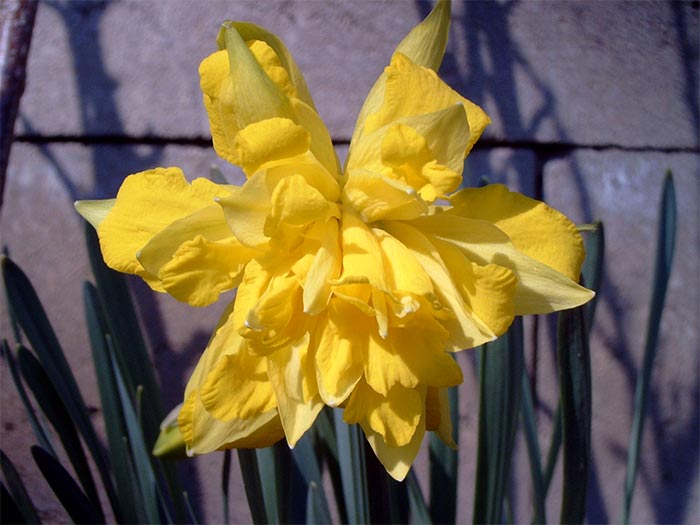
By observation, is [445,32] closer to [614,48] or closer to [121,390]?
[121,390]

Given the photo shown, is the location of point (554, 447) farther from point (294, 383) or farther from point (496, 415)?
point (294, 383)

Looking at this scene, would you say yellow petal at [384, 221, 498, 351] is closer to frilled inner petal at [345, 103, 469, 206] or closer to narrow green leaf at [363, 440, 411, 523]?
frilled inner petal at [345, 103, 469, 206]

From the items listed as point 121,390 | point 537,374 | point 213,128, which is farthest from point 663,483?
point 213,128

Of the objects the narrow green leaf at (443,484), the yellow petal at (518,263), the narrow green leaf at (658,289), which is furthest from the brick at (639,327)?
the yellow petal at (518,263)

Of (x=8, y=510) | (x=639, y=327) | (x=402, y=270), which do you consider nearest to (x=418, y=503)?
(x=402, y=270)

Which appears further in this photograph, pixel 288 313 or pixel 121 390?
pixel 121 390

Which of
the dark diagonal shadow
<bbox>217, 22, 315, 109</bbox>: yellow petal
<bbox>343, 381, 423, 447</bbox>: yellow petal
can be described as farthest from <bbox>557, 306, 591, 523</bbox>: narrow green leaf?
the dark diagonal shadow

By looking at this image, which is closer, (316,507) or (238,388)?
(238,388)
